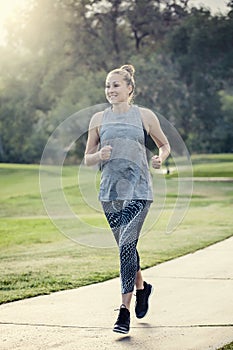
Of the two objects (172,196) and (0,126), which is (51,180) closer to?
(172,196)

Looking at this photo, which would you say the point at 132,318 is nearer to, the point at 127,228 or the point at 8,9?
the point at 127,228

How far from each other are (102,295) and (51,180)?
2018 cm

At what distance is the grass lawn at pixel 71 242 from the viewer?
7.79 m

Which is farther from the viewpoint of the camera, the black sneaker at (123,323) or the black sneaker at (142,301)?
the black sneaker at (142,301)

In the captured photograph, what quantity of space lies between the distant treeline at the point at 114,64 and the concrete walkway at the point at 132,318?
3371 cm

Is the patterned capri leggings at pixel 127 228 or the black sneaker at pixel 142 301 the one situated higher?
the patterned capri leggings at pixel 127 228

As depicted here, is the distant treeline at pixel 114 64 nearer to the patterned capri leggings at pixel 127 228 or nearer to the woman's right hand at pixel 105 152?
the patterned capri leggings at pixel 127 228

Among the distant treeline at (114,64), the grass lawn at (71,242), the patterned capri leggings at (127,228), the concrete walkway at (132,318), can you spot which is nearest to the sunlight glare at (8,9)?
the distant treeline at (114,64)

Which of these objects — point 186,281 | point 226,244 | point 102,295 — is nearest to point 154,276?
point 186,281

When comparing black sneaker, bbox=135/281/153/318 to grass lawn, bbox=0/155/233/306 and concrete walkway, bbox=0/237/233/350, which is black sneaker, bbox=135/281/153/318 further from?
grass lawn, bbox=0/155/233/306

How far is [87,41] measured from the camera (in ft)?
148

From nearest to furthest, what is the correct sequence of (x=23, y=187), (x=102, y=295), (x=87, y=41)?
(x=102, y=295)
(x=23, y=187)
(x=87, y=41)

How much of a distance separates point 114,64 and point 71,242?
34.1 m

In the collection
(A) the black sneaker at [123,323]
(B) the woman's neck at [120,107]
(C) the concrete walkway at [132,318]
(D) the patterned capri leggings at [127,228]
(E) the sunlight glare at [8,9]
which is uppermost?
(E) the sunlight glare at [8,9]
